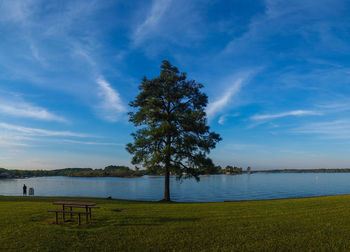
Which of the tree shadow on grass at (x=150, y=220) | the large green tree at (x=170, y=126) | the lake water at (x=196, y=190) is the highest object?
the large green tree at (x=170, y=126)

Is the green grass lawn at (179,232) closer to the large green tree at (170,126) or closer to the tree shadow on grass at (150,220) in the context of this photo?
the tree shadow on grass at (150,220)

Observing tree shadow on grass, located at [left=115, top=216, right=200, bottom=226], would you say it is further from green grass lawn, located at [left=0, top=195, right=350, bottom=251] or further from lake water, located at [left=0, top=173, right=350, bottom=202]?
lake water, located at [left=0, top=173, right=350, bottom=202]

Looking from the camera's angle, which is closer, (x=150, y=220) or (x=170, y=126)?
(x=150, y=220)

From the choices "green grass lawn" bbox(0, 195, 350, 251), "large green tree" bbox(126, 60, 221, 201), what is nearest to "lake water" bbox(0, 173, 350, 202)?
"large green tree" bbox(126, 60, 221, 201)

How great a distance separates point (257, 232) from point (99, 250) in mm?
5989

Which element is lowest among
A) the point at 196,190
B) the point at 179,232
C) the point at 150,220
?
the point at 196,190

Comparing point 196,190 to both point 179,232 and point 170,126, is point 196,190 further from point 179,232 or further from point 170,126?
point 179,232

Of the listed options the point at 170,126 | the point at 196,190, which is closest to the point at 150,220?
the point at 170,126

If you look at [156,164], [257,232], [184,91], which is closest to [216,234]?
[257,232]

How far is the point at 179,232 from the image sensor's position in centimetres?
905

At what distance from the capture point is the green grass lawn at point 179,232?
754 centimetres

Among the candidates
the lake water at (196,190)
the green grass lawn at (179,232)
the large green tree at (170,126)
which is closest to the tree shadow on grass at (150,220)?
the green grass lawn at (179,232)

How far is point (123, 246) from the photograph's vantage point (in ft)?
24.9

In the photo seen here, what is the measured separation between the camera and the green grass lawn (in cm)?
754
